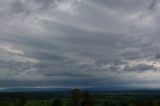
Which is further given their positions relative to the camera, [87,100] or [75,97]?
[75,97]

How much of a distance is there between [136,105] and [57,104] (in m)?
58.5

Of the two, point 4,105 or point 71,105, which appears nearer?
point 71,105

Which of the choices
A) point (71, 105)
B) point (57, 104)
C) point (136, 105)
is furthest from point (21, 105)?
point (136, 105)

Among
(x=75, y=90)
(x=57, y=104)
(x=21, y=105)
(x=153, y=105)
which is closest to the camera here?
(x=153, y=105)

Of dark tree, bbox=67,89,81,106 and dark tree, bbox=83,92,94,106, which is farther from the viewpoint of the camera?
dark tree, bbox=67,89,81,106

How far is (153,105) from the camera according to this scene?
12062cm

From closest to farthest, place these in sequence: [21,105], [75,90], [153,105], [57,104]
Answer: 1. [153,105]
2. [75,90]
3. [21,105]
4. [57,104]

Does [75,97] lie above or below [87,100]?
above

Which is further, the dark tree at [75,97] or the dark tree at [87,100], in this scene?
the dark tree at [75,97]

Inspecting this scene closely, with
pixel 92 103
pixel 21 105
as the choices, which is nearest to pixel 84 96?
pixel 92 103

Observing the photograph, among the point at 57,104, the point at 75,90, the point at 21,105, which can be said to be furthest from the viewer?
the point at 57,104

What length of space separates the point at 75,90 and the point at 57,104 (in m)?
47.6

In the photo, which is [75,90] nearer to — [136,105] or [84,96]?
[84,96]

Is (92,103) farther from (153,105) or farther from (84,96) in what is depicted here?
(153,105)
